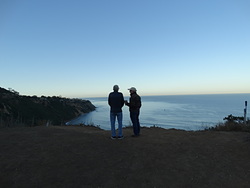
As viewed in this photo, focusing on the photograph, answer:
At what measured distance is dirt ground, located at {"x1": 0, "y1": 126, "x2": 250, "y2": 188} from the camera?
336 cm

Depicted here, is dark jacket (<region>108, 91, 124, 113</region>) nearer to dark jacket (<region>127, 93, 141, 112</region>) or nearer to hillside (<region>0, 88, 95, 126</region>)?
dark jacket (<region>127, 93, 141, 112</region>)

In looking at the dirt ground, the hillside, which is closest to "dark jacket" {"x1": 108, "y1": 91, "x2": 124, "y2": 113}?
the dirt ground

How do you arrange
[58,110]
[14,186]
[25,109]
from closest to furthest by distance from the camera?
[14,186], [25,109], [58,110]

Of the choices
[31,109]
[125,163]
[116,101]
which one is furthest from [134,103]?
[31,109]

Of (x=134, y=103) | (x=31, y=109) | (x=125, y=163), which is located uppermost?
(x=134, y=103)

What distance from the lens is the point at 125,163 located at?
4145mm

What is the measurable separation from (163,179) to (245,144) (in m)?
3.69

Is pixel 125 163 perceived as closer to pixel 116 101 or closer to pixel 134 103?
pixel 116 101

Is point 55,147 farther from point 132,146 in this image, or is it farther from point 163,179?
point 163,179

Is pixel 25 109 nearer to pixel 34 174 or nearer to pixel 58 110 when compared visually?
pixel 58 110

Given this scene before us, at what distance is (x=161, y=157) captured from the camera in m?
4.51

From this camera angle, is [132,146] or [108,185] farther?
[132,146]

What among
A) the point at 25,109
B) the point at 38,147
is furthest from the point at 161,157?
the point at 25,109

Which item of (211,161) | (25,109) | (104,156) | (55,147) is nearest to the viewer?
(211,161)
